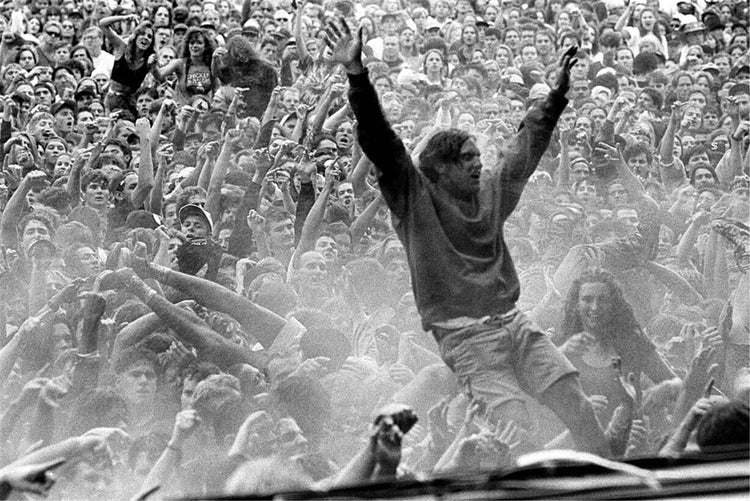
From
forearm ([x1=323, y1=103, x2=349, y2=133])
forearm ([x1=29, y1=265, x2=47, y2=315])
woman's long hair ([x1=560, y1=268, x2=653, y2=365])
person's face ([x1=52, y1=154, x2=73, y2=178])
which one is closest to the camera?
woman's long hair ([x1=560, y1=268, x2=653, y2=365])

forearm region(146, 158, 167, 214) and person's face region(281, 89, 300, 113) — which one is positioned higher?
person's face region(281, 89, 300, 113)

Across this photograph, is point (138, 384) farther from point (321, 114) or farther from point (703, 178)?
point (703, 178)

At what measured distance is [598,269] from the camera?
41.2 feet

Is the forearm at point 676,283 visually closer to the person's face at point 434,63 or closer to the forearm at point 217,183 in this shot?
the forearm at point 217,183

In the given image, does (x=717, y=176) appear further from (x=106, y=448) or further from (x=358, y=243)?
(x=106, y=448)

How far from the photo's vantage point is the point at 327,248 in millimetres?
14039

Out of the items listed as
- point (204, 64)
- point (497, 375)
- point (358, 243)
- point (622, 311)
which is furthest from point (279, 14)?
point (497, 375)

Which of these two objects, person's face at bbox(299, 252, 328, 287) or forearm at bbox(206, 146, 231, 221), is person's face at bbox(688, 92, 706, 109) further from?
person's face at bbox(299, 252, 328, 287)

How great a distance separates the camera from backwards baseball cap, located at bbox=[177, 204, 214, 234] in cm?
1434

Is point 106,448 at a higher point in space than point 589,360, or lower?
Answer: lower

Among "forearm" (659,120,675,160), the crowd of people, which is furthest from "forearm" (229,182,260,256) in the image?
"forearm" (659,120,675,160)

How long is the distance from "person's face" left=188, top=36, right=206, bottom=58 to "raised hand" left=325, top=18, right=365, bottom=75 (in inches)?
283

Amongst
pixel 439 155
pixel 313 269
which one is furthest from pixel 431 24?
pixel 439 155

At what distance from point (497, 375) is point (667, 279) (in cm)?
349
